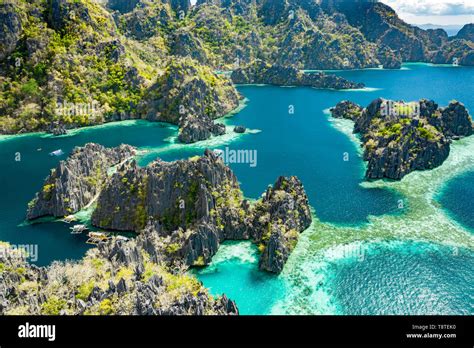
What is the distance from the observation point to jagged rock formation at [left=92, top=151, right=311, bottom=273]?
265 ft

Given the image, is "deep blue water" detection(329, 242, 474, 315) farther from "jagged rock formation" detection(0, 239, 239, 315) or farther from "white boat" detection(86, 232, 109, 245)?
"white boat" detection(86, 232, 109, 245)

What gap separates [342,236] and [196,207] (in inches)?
1261

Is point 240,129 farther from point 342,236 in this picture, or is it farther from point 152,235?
point 152,235

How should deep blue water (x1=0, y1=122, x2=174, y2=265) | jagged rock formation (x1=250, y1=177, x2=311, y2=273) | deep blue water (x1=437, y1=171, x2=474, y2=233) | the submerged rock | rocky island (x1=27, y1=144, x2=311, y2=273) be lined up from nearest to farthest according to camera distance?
jagged rock formation (x1=250, y1=177, x2=311, y2=273) → rocky island (x1=27, y1=144, x2=311, y2=273) → deep blue water (x1=0, y1=122, x2=174, y2=265) → deep blue water (x1=437, y1=171, x2=474, y2=233) → the submerged rock

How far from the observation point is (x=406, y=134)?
13262 cm

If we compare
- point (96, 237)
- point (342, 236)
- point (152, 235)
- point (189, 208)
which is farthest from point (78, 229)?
point (342, 236)

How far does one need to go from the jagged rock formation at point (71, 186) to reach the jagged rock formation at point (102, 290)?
33.1 m

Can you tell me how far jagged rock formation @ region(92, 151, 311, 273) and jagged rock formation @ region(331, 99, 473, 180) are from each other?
144 feet

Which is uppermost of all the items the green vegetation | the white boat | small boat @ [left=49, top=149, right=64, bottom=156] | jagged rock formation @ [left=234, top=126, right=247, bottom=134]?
jagged rock formation @ [left=234, top=126, right=247, bottom=134]

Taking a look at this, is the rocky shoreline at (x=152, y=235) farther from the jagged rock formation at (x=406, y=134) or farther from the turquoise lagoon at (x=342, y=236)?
the jagged rock formation at (x=406, y=134)

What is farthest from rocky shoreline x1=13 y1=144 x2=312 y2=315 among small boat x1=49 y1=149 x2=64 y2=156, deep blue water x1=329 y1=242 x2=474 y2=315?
small boat x1=49 y1=149 x2=64 y2=156

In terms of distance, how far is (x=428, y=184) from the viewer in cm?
11594

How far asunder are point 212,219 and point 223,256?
8.26 metres
